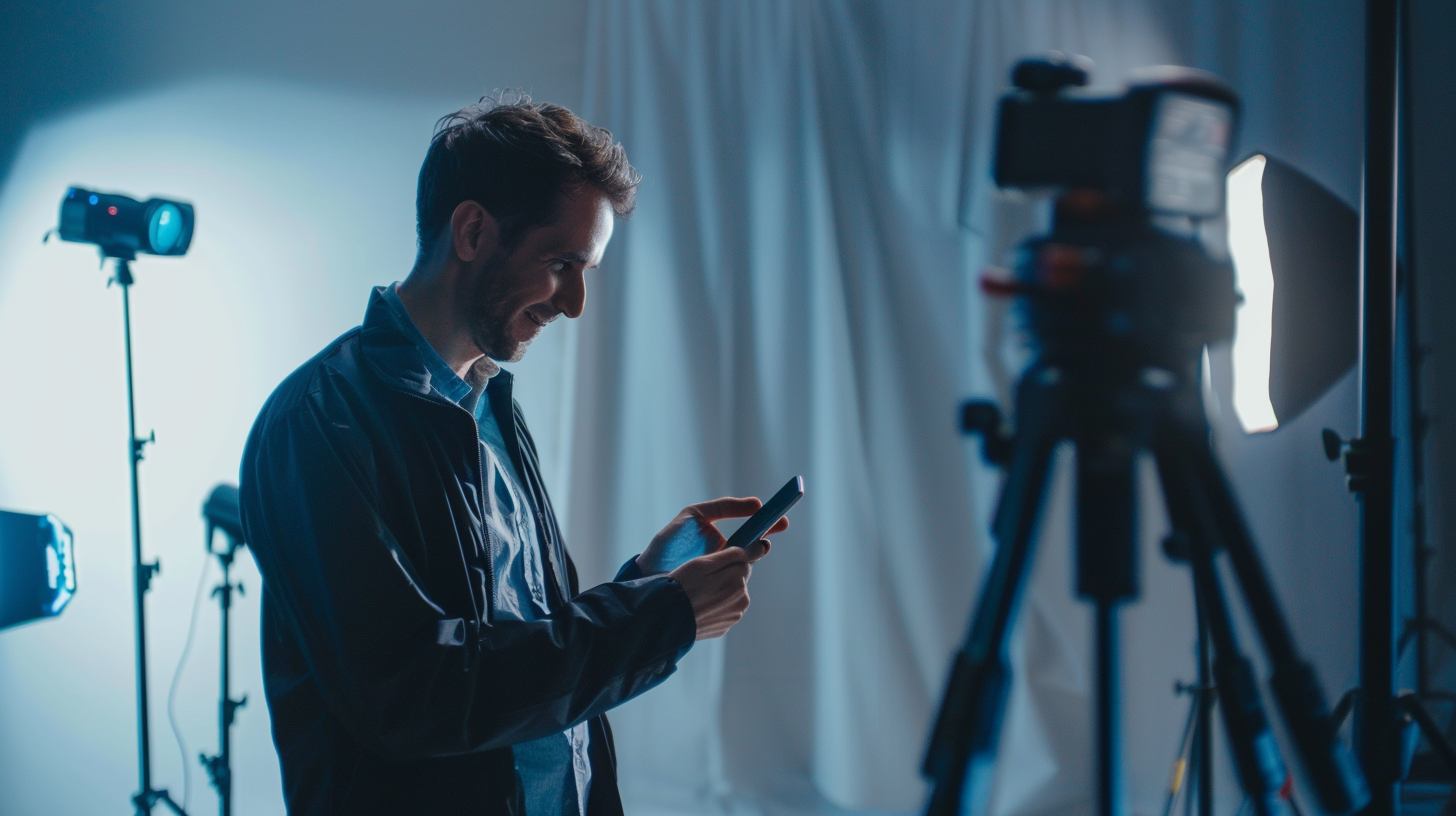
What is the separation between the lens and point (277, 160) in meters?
2.44

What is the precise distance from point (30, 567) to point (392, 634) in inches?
52.1

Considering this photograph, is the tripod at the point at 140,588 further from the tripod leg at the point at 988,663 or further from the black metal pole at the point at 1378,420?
the black metal pole at the point at 1378,420

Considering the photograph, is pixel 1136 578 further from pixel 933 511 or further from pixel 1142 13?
pixel 1142 13

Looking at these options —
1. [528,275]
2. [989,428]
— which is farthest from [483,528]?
[989,428]

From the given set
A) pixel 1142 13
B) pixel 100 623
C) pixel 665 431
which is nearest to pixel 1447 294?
pixel 1142 13

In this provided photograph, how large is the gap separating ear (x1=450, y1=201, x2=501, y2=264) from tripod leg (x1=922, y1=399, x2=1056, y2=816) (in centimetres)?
75

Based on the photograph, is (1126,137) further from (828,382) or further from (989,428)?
(828,382)

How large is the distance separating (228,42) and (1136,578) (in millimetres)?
2875

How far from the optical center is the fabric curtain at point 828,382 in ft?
7.66

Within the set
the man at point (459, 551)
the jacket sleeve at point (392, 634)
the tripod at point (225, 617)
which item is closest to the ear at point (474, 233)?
the man at point (459, 551)

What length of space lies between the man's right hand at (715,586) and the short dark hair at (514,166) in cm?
44

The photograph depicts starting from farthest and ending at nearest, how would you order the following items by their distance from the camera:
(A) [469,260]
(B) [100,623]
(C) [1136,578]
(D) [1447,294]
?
(B) [100,623] → (D) [1447,294] → (A) [469,260] → (C) [1136,578]

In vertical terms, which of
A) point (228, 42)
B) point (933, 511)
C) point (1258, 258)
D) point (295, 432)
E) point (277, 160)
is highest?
point (228, 42)

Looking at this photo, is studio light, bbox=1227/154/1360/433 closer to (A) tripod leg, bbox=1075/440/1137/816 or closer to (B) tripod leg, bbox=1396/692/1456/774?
(B) tripod leg, bbox=1396/692/1456/774
